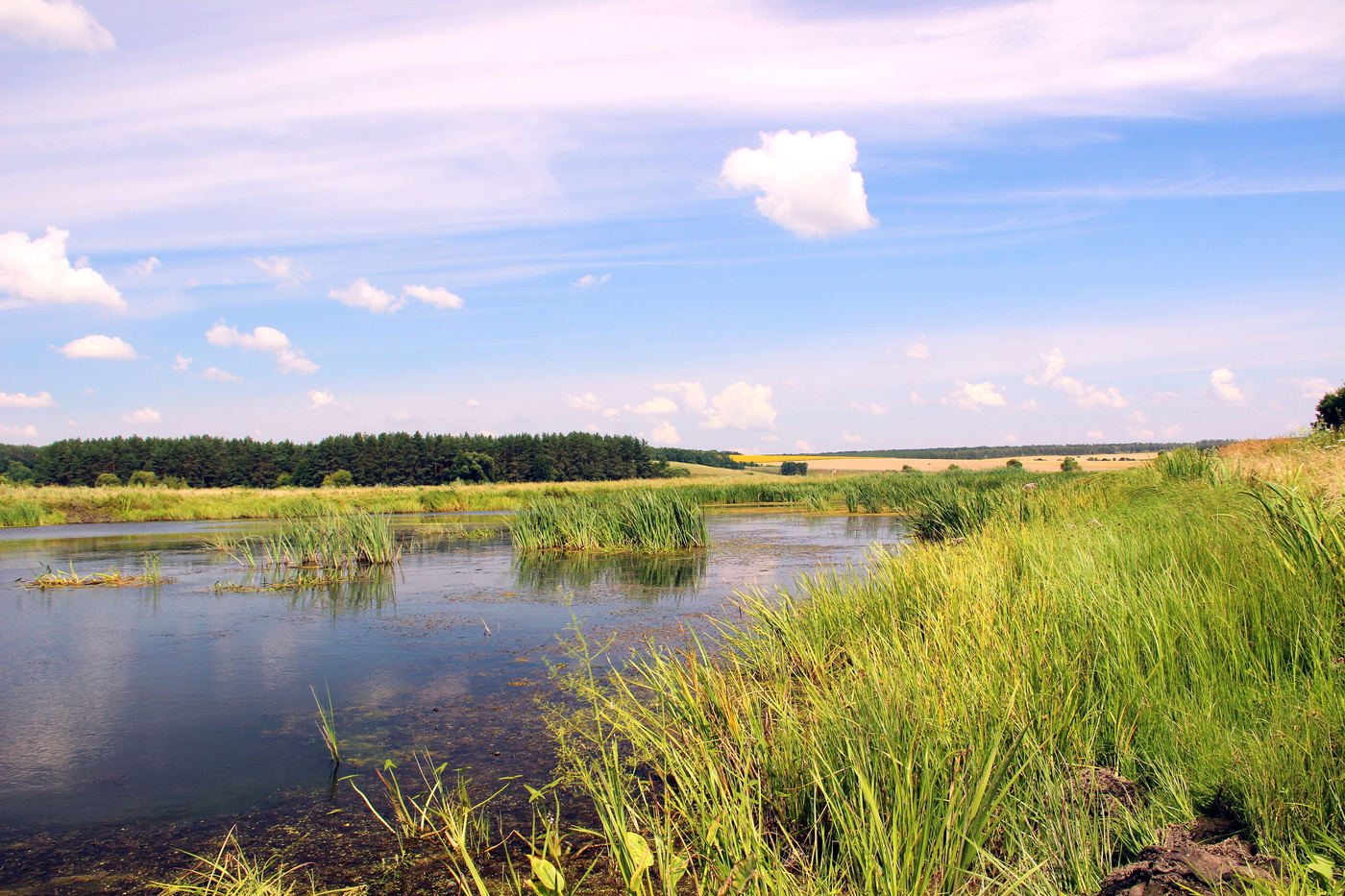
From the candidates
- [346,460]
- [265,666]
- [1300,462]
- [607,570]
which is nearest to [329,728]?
[265,666]

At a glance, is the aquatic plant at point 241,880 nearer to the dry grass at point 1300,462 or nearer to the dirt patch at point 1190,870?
the dirt patch at point 1190,870

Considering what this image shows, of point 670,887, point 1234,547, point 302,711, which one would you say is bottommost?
point 302,711

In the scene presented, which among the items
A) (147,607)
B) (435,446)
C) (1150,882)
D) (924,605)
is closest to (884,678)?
(1150,882)

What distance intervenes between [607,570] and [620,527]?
285 cm

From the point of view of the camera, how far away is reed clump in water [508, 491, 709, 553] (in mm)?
13938

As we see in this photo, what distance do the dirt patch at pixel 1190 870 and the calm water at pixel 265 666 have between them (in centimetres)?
304

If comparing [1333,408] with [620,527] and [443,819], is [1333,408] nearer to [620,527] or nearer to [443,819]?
[620,527]

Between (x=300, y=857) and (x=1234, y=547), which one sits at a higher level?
(x=1234, y=547)

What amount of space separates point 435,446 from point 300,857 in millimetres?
54053

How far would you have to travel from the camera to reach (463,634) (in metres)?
7.28

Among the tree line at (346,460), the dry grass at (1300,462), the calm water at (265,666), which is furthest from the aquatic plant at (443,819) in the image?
the tree line at (346,460)

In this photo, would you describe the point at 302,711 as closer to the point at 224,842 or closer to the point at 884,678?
the point at 224,842

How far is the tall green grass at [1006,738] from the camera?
7.37 feet

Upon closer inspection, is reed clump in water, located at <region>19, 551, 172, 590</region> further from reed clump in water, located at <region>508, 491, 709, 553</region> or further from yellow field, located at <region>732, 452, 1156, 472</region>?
yellow field, located at <region>732, 452, 1156, 472</region>
